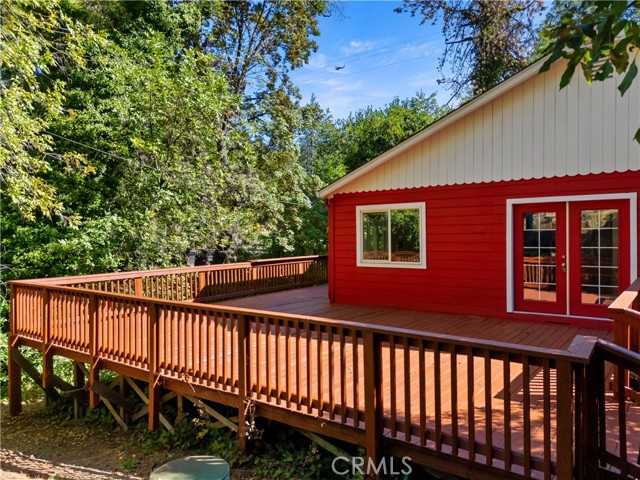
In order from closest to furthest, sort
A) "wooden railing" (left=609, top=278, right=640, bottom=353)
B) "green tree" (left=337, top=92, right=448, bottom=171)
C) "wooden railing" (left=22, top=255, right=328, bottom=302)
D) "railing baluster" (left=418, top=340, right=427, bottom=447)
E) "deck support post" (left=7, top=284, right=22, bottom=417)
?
"railing baluster" (left=418, top=340, right=427, bottom=447) < "wooden railing" (left=609, top=278, right=640, bottom=353) < "deck support post" (left=7, top=284, right=22, bottom=417) < "wooden railing" (left=22, top=255, right=328, bottom=302) < "green tree" (left=337, top=92, right=448, bottom=171)

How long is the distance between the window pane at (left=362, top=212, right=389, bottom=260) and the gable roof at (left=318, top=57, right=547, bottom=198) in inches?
32.0

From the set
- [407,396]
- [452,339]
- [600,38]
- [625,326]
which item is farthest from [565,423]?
[600,38]

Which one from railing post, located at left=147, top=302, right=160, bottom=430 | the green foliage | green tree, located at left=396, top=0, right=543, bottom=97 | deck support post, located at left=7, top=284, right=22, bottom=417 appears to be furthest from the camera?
green tree, located at left=396, top=0, right=543, bottom=97

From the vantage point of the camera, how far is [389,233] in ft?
25.5

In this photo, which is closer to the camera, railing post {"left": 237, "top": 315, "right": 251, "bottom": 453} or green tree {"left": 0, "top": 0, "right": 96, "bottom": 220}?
railing post {"left": 237, "top": 315, "right": 251, "bottom": 453}

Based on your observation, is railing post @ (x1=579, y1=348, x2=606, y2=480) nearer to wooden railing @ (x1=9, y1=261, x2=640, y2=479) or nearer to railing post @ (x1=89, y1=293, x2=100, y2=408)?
wooden railing @ (x1=9, y1=261, x2=640, y2=479)

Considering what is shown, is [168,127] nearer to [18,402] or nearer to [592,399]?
[18,402]

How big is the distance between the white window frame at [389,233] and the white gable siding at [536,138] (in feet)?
1.26

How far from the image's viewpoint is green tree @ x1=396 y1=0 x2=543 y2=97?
13295mm

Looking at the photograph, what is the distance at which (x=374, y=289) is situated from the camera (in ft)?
26.2

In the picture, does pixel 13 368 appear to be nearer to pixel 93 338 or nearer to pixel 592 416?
pixel 93 338

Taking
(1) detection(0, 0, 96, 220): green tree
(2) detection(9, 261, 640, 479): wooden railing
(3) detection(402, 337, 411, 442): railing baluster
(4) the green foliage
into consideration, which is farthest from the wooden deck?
(1) detection(0, 0, 96, 220): green tree

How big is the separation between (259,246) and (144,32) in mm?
7420

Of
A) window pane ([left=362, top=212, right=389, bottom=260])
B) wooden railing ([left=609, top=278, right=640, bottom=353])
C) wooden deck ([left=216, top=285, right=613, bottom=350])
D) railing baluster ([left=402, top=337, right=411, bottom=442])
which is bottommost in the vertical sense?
wooden deck ([left=216, top=285, right=613, bottom=350])
